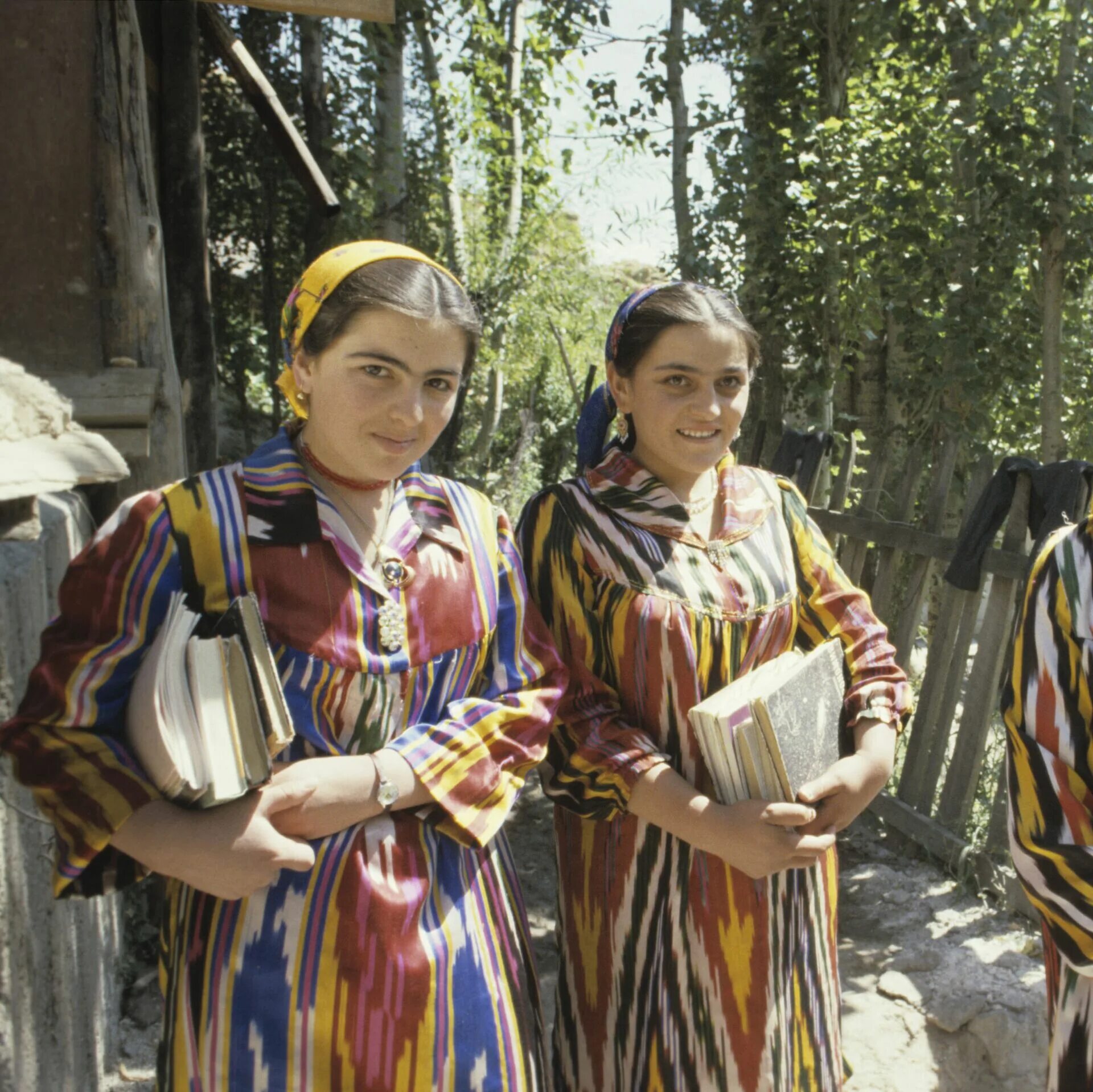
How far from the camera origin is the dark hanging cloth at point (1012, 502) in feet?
10.2

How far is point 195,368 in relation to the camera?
4.36 m

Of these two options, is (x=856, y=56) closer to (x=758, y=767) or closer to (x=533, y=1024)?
(x=758, y=767)

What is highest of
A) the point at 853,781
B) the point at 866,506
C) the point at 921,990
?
the point at 866,506

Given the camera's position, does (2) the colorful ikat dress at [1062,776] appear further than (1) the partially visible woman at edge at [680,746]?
No

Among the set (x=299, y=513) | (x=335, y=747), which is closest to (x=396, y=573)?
(x=299, y=513)

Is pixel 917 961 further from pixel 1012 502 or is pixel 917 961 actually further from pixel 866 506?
pixel 866 506

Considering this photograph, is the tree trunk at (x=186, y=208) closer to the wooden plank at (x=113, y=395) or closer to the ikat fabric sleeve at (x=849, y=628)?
the wooden plank at (x=113, y=395)

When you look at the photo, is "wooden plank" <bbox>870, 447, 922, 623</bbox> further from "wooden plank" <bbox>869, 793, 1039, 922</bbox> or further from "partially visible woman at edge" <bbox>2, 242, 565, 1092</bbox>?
"partially visible woman at edge" <bbox>2, 242, 565, 1092</bbox>

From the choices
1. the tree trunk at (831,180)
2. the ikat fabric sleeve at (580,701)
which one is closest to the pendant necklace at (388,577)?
the ikat fabric sleeve at (580,701)

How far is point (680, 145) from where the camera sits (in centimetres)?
716

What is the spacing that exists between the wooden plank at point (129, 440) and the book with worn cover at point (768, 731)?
1.77m

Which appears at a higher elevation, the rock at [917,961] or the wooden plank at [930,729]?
the wooden plank at [930,729]

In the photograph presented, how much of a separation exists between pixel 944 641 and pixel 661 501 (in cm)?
225

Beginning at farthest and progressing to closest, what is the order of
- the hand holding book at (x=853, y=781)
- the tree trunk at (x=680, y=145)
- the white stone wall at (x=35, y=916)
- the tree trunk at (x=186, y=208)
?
the tree trunk at (x=680, y=145) < the tree trunk at (x=186, y=208) < the hand holding book at (x=853, y=781) < the white stone wall at (x=35, y=916)
